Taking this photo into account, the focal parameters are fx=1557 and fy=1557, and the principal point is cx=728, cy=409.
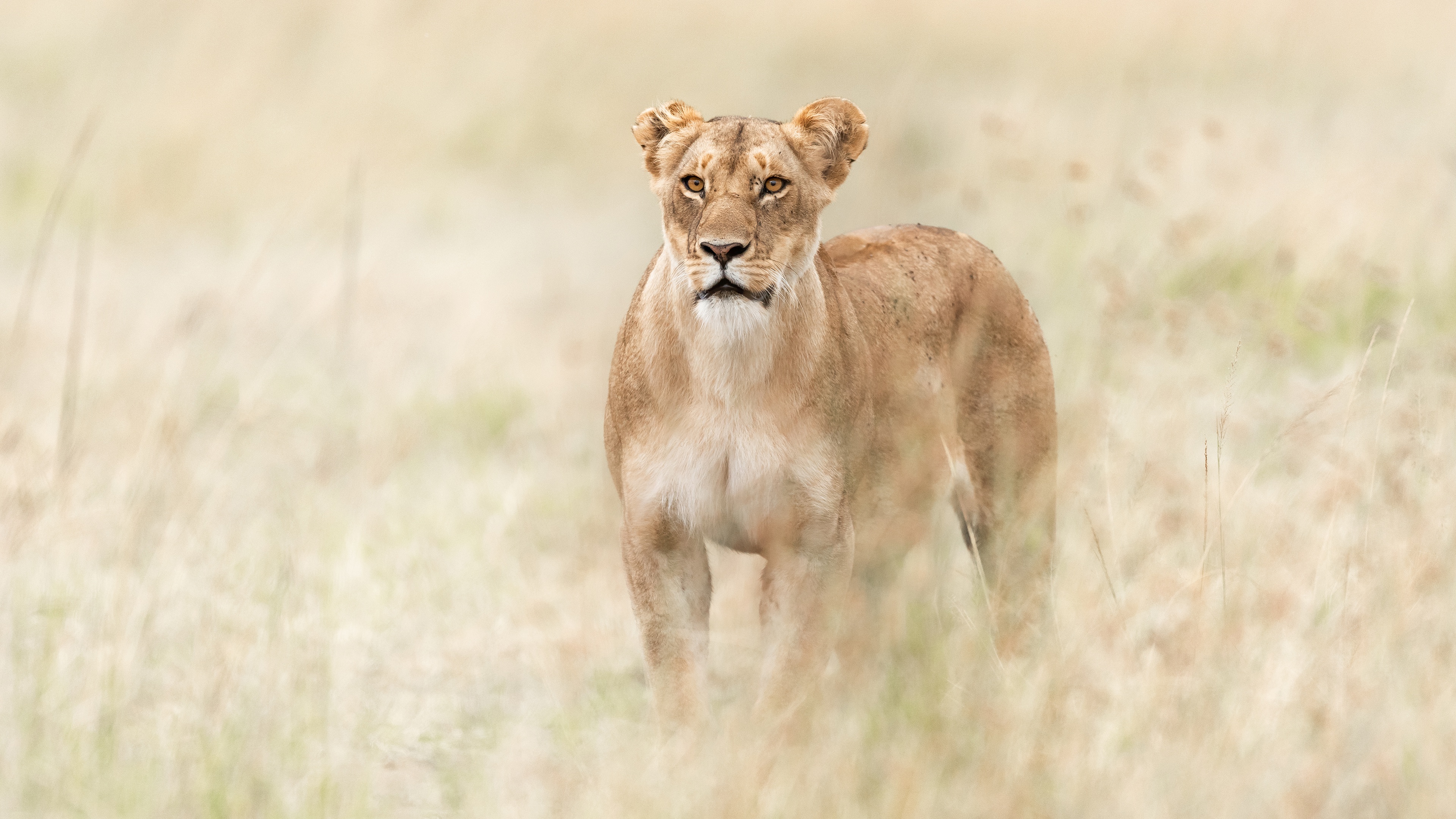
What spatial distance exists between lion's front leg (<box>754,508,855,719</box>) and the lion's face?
668mm

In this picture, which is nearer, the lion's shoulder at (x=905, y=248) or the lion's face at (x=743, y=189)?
the lion's face at (x=743, y=189)

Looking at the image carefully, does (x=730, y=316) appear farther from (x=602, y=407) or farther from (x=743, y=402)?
(x=602, y=407)

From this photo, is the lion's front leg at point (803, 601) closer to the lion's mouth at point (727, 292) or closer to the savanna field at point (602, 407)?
the savanna field at point (602, 407)

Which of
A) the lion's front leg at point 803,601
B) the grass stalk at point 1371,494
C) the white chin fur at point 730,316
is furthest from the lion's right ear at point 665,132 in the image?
the grass stalk at point 1371,494

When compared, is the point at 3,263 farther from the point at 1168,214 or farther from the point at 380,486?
the point at 1168,214

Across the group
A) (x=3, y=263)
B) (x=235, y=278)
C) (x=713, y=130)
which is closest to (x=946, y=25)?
(x=235, y=278)

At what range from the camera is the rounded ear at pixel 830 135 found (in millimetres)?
4498

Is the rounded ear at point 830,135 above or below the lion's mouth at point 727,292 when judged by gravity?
above

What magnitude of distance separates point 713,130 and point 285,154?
913cm

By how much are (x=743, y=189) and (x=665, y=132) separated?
52 cm

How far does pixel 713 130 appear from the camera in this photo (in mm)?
4426

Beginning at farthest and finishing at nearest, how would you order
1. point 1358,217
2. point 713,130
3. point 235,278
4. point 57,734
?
1. point 235,278
2. point 1358,217
3. point 713,130
4. point 57,734

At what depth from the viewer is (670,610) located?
4.34 m

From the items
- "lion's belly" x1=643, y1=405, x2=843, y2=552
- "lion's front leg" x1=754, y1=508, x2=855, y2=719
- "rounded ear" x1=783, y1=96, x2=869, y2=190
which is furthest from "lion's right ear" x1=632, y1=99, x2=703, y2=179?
"lion's front leg" x1=754, y1=508, x2=855, y2=719
